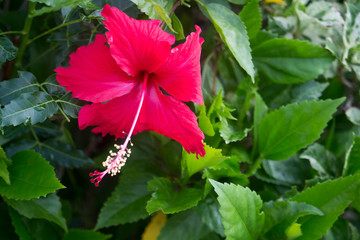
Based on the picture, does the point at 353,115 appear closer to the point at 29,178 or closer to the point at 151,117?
the point at 151,117

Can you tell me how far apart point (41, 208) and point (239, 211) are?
0.32m

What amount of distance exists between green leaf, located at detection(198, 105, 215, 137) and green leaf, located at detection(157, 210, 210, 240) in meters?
0.21

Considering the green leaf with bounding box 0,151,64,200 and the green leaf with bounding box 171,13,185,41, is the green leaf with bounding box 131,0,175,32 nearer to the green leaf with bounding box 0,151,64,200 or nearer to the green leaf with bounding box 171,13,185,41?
the green leaf with bounding box 171,13,185,41

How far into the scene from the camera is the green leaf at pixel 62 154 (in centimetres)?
71

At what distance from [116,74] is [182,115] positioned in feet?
0.36

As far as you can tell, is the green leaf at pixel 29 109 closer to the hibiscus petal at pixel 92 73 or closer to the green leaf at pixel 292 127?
the hibiscus petal at pixel 92 73

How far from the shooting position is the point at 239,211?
576 millimetres

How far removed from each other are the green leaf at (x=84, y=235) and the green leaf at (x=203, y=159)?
0.21 m

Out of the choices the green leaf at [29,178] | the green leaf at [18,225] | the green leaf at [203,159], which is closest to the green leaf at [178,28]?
the green leaf at [203,159]

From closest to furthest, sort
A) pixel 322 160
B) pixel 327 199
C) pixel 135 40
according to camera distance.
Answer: pixel 135 40 < pixel 327 199 < pixel 322 160

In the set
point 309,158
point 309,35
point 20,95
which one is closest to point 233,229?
point 309,158

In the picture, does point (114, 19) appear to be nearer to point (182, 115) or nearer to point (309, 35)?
point (182, 115)

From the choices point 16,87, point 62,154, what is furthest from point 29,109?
point 62,154

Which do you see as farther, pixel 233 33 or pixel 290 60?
pixel 290 60
